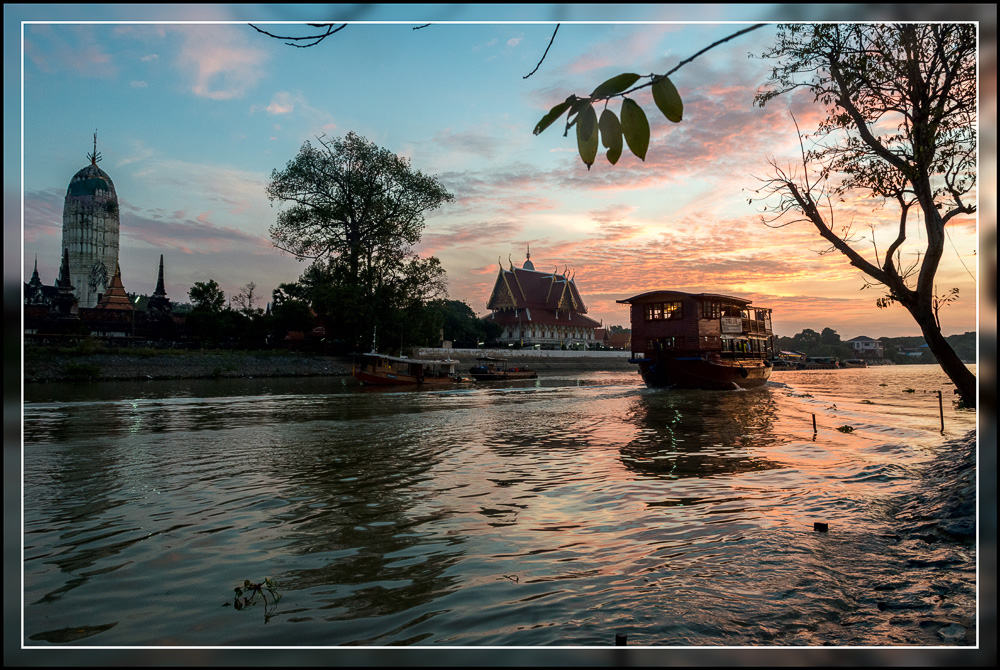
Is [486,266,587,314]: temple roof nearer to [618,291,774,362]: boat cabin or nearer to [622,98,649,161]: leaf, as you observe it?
[618,291,774,362]: boat cabin

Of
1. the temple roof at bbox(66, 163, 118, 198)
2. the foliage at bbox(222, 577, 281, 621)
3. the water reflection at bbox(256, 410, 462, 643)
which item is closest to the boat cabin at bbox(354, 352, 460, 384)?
the water reflection at bbox(256, 410, 462, 643)

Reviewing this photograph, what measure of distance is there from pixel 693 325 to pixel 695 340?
0.82 metres

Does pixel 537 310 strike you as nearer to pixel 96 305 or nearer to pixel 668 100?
pixel 96 305

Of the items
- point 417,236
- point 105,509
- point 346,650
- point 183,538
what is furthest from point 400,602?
point 417,236

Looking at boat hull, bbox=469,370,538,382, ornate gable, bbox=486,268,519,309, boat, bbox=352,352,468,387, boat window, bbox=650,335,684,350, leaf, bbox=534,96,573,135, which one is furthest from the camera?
ornate gable, bbox=486,268,519,309

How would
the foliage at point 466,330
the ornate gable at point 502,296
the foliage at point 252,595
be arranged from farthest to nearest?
the ornate gable at point 502,296
the foliage at point 466,330
the foliage at point 252,595

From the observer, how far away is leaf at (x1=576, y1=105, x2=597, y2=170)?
0.97m

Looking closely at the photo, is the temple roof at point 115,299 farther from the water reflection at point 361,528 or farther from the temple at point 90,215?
the water reflection at point 361,528

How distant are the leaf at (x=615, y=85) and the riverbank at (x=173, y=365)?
26.2 m

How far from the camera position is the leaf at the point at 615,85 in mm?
970

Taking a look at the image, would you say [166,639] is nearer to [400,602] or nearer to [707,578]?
[400,602]

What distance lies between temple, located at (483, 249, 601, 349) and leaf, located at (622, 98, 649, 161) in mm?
61822

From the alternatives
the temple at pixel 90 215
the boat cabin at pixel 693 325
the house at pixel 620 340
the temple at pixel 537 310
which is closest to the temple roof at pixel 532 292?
the temple at pixel 537 310

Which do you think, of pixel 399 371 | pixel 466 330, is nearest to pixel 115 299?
pixel 399 371
